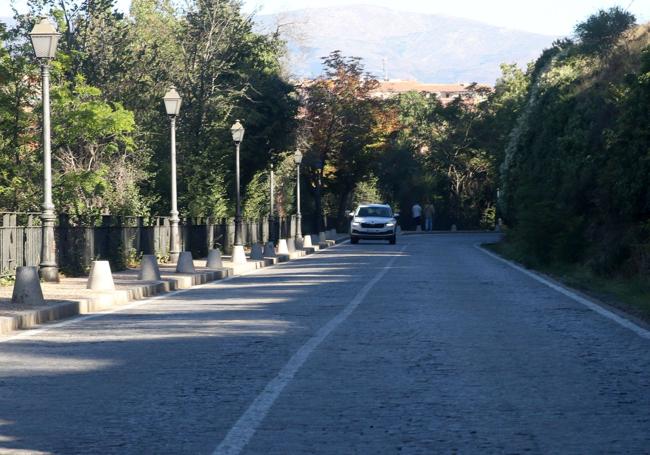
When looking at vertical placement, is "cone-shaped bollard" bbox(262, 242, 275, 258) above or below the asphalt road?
above

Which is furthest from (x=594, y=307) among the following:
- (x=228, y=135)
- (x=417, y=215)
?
(x=417, y=215)

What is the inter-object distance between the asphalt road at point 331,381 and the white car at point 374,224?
37173mm

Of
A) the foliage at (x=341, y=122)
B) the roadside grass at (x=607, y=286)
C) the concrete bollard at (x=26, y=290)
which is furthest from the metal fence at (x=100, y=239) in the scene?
the foliage at (x=341, y=122)

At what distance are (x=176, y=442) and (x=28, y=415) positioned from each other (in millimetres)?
1587

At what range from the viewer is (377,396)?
9.63 meters

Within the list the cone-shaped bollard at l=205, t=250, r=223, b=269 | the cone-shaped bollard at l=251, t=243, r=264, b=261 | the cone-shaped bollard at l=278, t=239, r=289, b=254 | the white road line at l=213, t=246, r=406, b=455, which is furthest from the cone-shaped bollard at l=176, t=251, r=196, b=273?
the cone-shaped bollard at l=278, t=239, r=289, b=254

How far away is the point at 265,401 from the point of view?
30.7ft

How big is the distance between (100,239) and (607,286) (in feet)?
38.5

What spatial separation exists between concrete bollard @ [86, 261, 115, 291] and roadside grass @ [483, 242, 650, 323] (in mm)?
8175

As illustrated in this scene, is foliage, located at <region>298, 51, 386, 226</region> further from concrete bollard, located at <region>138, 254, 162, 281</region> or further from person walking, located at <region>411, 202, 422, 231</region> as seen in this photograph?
concrete bollard, located at <region>138, 254, 162, 281</region>

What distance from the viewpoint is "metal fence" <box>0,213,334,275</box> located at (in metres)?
24.8

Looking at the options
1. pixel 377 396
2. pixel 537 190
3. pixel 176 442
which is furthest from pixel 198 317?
pixel 537 190

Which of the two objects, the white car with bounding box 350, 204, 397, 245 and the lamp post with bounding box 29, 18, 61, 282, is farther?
the white car with bounding box 350, 204, 397, 245

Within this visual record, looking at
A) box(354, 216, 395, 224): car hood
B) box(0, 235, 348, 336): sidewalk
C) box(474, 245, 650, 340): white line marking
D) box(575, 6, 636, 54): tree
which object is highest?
box(575, 6, 636, 54): tree
